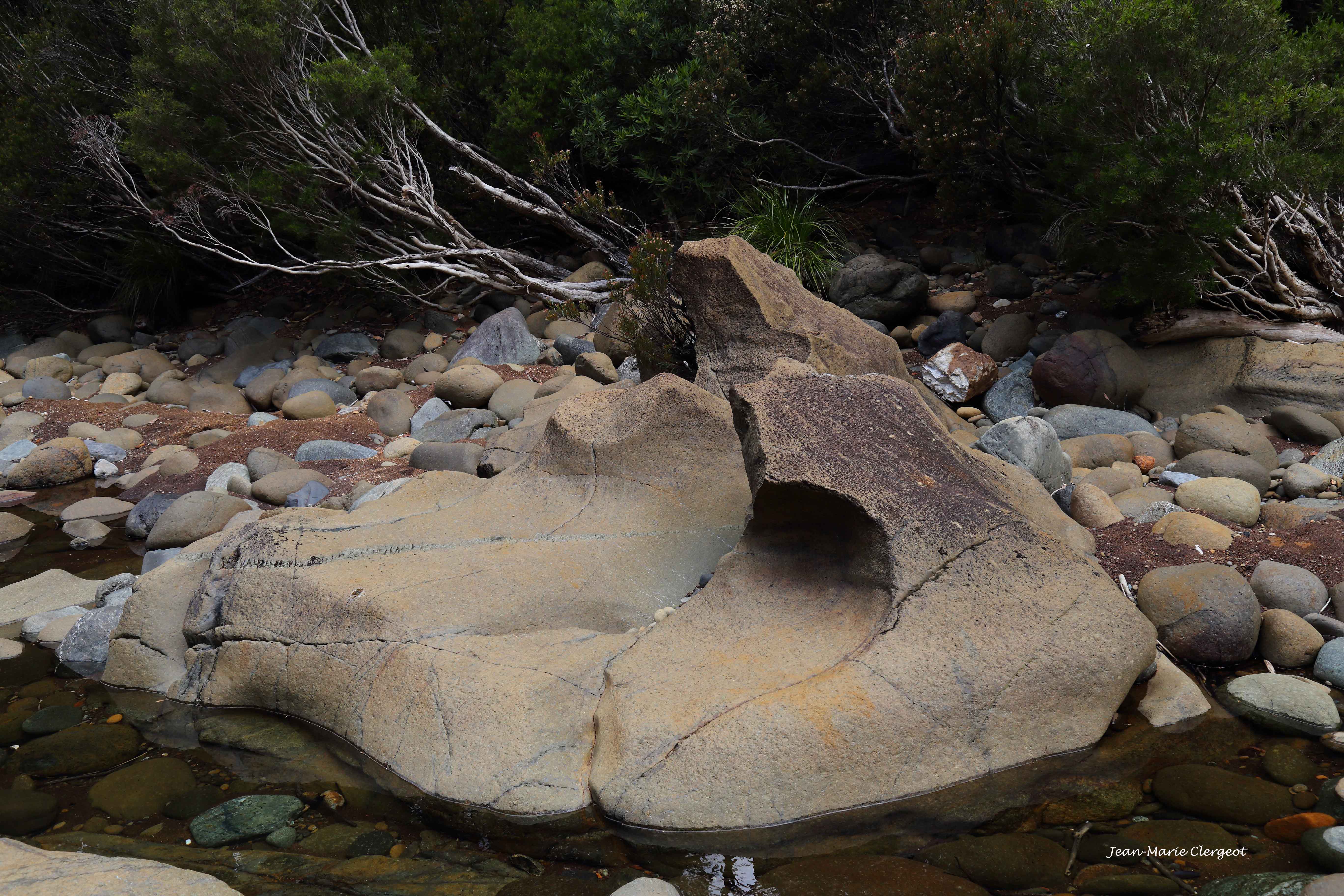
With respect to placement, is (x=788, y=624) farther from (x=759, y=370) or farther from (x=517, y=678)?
(x=759, y=370)

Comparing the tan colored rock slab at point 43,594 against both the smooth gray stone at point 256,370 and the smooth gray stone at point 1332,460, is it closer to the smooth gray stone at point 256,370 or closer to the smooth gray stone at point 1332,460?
the smooth gray stone at point 256,370

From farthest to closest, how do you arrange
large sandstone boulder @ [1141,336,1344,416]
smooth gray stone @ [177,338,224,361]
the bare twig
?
smooth gray stone @ [177,338,224,361]
large sandstone boulder @ [1141,336,1344,416]
the bare twig

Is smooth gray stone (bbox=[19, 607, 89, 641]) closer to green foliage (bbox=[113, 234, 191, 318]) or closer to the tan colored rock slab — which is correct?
the tan colored rock slab

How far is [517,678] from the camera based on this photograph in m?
3.81

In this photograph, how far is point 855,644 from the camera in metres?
3.66

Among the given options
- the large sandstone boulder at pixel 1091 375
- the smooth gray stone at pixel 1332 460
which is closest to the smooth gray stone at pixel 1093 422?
the large sandstone boulder at pixel 1091 375

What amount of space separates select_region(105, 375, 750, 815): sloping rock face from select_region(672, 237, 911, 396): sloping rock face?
69 centimetres

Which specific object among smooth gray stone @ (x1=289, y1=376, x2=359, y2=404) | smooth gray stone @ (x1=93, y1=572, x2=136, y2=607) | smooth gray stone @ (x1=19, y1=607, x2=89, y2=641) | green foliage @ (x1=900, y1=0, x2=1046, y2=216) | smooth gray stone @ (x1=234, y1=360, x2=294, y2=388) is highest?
green foliage @ (x1=900, y1=0, x2=1046, y2=216)

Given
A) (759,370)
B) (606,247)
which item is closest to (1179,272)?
(759,370)

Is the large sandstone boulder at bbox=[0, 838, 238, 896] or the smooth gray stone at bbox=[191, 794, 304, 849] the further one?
the smooth gray stone at bbox=[191, 794, 304, 849]

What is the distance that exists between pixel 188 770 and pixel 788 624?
247cm

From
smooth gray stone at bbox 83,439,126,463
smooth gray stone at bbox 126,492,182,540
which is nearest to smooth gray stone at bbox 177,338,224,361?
smooth gray stone at bbox 83,439,126,463

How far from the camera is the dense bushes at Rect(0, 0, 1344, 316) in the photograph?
21.1 feet

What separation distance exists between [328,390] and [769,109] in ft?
17.9
